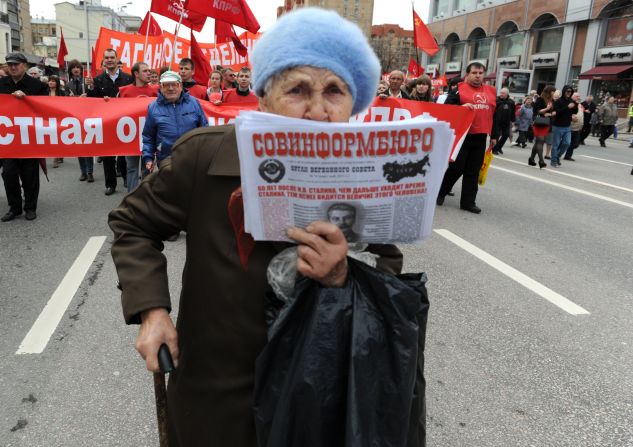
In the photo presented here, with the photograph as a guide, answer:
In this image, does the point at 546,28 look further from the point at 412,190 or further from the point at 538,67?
the point at 412,190

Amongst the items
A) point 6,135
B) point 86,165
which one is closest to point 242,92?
point 86,165

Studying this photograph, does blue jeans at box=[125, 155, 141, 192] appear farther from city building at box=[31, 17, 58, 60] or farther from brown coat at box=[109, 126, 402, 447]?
city building at box=[31, 17, 58, 60]

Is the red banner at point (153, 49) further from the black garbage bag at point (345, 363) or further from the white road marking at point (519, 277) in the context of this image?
the black garbage bag at point (345, 363)

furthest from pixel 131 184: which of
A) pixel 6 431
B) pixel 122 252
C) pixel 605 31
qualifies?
pixel 605 31

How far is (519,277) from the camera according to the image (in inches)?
196

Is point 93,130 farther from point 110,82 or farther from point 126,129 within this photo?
point 110,82

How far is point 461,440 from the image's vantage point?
2.62 metres

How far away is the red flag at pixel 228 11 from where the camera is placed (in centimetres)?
844

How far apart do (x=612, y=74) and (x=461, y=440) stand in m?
32.4

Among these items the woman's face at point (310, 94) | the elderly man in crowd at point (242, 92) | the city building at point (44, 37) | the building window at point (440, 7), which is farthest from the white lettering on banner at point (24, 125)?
the city building at point (44, 37)

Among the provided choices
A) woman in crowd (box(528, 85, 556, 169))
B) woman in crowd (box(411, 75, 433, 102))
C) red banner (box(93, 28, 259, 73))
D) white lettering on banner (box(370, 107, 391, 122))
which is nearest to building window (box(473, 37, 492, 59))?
woman in crowd (box(528, 85, 556, 169))

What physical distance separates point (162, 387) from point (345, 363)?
0.59 m

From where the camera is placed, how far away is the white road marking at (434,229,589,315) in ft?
14.1

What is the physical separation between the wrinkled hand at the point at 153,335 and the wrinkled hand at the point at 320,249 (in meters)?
0.43
